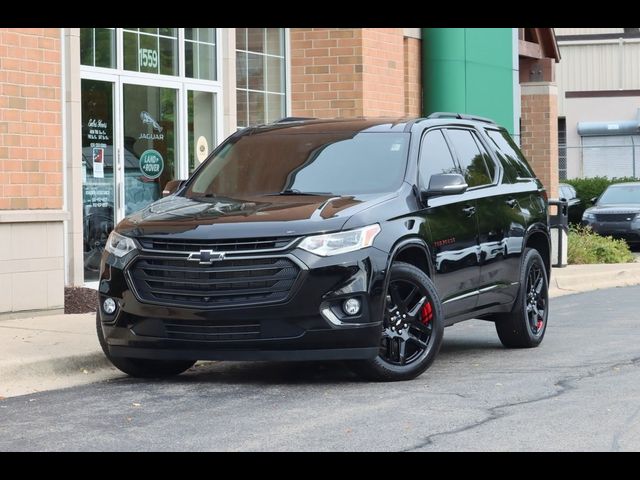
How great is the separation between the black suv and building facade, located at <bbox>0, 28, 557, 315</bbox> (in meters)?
2.90

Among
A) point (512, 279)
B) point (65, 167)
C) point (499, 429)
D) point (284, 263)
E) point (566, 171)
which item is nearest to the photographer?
point (499, 429)

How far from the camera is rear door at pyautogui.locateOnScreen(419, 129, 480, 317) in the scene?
9359 mm

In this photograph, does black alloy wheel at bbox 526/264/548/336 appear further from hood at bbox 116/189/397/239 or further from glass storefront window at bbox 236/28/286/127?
glass storefront window at bbox 236/28/286/127

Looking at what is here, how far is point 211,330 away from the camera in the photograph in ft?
27.8

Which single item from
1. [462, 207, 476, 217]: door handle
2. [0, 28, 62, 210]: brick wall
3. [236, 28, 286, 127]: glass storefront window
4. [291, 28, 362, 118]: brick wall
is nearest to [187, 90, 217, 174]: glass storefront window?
[236, 28, 286, 127]: glass storefront window

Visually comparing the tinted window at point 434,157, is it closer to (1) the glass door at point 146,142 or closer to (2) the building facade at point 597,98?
(1) the glass door at point 146,142

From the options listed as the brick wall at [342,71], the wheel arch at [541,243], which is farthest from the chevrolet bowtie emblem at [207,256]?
the brick wall at [342,71]

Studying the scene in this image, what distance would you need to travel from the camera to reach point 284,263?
8320mm

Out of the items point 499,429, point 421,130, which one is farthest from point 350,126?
point 499,429

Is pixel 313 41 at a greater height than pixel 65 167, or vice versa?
pixel 313 41

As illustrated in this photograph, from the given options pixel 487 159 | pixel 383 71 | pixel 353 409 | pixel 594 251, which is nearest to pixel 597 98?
pixel 594 251

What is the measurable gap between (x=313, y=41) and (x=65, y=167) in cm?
605

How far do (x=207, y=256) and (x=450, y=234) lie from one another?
6.69ft
